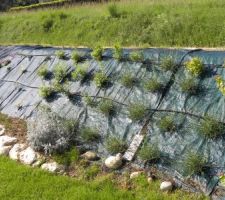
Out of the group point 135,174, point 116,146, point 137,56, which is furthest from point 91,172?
point 137,56

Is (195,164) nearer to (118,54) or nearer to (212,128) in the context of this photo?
(212,128)

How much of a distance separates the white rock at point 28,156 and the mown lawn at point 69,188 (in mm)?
A: 402

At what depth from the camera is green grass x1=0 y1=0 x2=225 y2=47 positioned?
452 inches

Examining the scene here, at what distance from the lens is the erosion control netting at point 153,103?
20.6 feet

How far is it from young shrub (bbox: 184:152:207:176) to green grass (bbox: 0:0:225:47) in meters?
5.54

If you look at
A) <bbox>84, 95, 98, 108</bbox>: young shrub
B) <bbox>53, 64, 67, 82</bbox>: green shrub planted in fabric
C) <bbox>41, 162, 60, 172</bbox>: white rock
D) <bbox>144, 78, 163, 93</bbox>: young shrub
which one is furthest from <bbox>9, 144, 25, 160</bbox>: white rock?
<bbox>144, 78, 163, 93</bbox>: young shrub

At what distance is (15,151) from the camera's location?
766 cm

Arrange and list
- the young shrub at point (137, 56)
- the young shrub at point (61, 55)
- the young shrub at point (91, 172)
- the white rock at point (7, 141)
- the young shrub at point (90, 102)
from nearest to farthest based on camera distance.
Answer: the young shrub at point (91, 172) → the white rock at point (7, 141) → the young shrub at point (90, 102) → the young shrub at point (137, 56) → the young shrub at point (61, 55)

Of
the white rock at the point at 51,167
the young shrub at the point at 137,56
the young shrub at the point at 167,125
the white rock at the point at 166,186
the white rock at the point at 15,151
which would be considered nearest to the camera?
the white rock at the point at 166,186

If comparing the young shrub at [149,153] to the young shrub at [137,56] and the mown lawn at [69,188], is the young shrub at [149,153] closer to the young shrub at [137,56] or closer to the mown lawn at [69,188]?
the mown lawn at [69,188]

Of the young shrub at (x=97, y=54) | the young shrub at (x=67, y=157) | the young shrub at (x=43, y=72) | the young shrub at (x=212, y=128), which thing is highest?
the young shrub at (x=212, y=128)

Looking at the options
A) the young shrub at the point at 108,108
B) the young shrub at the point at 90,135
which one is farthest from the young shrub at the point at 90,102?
the young shrub at the point at 90,135

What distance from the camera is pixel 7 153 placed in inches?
305

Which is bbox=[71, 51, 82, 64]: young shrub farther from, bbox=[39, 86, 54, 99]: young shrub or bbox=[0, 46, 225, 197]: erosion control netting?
bbox=[39, 86, 54, 99]: young shrub
